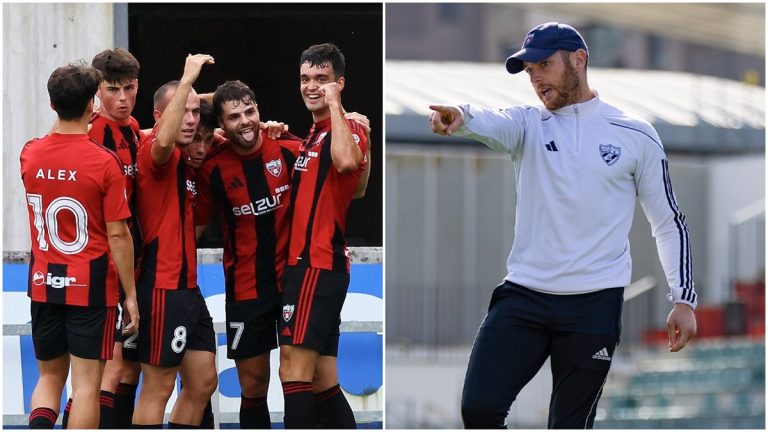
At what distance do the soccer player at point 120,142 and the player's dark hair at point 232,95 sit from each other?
35 cm

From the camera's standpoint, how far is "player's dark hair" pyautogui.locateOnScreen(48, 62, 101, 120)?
5.40 meters

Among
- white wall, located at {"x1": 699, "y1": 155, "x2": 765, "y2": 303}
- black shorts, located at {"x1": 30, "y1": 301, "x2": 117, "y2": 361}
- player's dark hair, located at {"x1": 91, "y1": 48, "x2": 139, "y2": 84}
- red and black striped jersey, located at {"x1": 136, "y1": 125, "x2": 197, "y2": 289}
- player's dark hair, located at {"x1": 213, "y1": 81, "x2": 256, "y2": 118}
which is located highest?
player's dark hair, located at {"x1": 91, "y1": 48, "x2": 139, "y2": 84}

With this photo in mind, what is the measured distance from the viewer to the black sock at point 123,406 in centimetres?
619

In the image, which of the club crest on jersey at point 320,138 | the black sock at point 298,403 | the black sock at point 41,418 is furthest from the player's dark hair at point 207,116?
the black sock at point 41,418

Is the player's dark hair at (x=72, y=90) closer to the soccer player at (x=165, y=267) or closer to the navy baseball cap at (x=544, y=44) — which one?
the soccer player at (x=165, y=267)

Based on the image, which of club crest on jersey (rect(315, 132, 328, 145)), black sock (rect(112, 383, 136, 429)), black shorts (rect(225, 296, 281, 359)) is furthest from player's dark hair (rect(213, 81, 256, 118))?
black sock (rect(112, 383, 136, 429))

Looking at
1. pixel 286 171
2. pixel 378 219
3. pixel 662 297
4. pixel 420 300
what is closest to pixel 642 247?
pixel 662 297

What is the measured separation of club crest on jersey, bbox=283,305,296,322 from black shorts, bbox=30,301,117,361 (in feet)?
2.29

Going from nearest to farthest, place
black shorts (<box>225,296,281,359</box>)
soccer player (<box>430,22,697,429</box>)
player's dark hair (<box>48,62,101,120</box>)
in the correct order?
soccer player (<box>430,22,697,429</box>) < player's dark hair (<box>48,62,101,120</box>) < black shorts (<box>225,296,281,359</box>)

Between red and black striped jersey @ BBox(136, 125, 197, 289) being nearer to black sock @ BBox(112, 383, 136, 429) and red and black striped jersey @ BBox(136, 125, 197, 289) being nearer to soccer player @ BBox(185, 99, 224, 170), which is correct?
soccer player @ BBox(185, 99, 224, 170)

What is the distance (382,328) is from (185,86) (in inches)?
91.4

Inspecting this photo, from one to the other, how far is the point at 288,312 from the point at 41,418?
Answer: 1102 millimetres

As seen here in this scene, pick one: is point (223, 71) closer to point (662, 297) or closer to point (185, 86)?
point (185, 86)

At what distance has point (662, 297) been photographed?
87.4 feet
